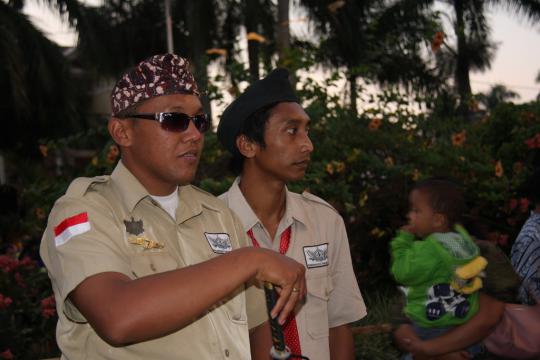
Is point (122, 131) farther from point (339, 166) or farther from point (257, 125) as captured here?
point (339, 166)

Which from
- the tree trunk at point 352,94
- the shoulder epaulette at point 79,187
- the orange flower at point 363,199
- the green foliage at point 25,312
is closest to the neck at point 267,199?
the shoulder epaulette at point 79,187

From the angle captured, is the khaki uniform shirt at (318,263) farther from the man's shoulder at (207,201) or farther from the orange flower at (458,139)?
the orange flower at (458,139)

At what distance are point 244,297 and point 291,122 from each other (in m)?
1.23

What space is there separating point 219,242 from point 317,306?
92cm

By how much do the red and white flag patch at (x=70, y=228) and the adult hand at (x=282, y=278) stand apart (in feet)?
1.90

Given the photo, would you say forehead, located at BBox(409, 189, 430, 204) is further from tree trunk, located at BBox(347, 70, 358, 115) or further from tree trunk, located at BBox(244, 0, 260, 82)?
tree trunk, located at BBox(244, 0, 260, 82)

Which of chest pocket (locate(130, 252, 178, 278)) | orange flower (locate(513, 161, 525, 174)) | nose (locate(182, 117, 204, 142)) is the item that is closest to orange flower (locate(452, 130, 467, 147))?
orange flower (locate(513, 161, 525, 174))

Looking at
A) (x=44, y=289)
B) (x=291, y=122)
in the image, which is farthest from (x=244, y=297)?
(x=44, y=289)

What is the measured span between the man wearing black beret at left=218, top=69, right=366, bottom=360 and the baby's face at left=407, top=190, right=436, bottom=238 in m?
0.50

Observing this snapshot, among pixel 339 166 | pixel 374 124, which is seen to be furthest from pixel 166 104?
pixel 374 124

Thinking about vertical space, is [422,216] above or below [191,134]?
below

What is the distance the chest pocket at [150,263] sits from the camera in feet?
7.37

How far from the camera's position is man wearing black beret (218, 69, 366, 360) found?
10.8ft

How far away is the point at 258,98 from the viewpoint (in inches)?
139
